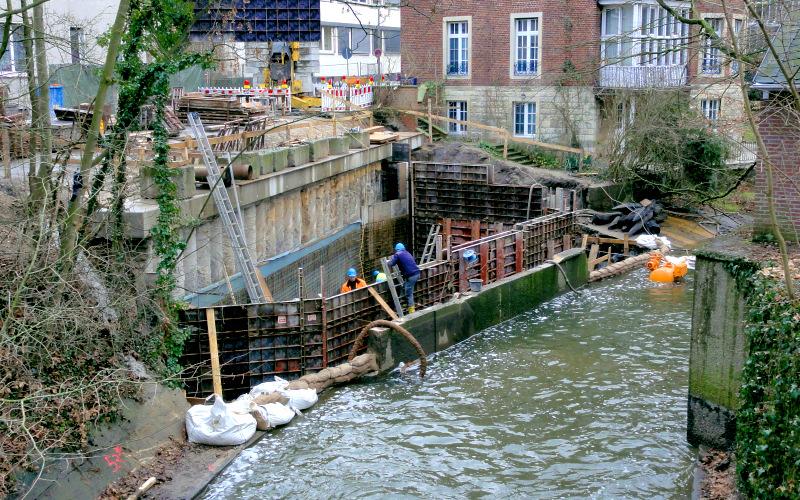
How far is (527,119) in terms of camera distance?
126 feet

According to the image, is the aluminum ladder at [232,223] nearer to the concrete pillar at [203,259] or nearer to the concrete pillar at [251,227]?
the concrete pillar at [203,259]

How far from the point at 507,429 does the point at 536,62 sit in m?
24.9

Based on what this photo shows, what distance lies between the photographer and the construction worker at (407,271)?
1972 cm

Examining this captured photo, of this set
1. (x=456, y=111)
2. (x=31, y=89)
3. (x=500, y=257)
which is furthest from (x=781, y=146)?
(x=456, y=111)

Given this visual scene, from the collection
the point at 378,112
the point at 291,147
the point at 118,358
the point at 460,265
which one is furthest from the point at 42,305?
the point at 378,112

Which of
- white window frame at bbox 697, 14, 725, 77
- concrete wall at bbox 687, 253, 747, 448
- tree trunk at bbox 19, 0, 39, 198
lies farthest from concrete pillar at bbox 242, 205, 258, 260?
concrete wall at bbox 687, 253, 747, 448

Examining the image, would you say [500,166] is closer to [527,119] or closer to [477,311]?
[527,119]

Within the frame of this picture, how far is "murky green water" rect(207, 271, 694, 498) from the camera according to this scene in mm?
13375

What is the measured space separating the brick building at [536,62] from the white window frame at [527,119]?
0.16ft

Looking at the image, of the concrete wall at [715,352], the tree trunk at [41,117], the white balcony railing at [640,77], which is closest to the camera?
the concrete wall at [715,352]

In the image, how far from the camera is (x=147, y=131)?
23.5m

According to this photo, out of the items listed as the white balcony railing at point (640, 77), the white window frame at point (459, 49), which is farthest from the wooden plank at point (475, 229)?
the white window frame at point (459, 49)

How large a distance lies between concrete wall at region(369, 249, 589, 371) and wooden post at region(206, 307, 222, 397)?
311 centimetres

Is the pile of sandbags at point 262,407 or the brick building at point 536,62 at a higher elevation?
the brick building at point 536,62
